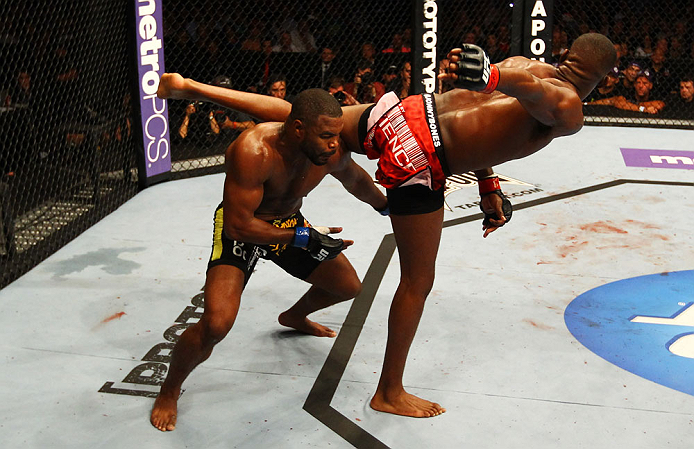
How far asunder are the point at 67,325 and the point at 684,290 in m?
2.90

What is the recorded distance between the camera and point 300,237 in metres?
2.59

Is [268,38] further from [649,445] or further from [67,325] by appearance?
[649,445]

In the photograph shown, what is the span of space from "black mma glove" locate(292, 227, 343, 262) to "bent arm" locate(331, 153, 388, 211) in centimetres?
32

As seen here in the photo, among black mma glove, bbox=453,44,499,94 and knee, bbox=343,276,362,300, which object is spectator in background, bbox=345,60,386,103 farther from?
black mma glove, bbox=453,44,499,94

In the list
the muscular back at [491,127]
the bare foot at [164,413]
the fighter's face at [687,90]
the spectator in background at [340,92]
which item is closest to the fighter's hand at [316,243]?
the muscular back at [491,127]

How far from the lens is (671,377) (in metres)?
3.01

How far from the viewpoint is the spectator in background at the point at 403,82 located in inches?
261

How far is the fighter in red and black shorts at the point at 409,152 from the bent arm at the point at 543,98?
35 cm

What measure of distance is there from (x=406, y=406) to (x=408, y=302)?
1.25 feet

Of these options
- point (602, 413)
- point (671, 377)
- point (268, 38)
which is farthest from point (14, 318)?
point (268, 38)

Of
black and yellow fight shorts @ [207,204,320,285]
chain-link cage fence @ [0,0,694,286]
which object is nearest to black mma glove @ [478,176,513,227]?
black and yellow fight shorts @ [207,204,320,285]

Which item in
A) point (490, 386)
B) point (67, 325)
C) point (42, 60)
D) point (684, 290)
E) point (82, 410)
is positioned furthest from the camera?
point (42, 60)

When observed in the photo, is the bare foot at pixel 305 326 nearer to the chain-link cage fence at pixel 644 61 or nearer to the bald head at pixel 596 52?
the bald head at pixel 596 52

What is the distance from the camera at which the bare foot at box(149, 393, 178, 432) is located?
2.65m
